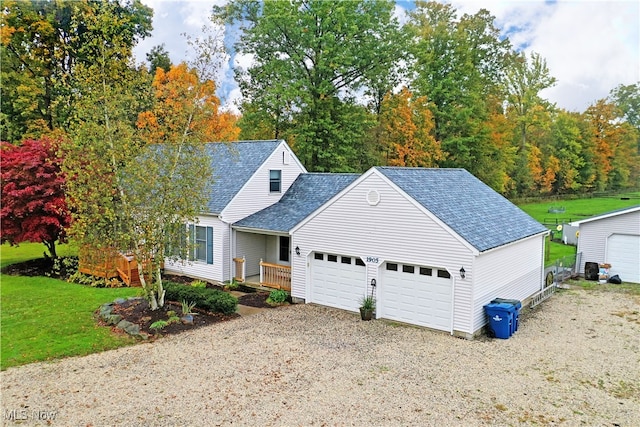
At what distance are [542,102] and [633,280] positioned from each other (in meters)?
31.2

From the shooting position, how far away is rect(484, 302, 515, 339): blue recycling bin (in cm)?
1255

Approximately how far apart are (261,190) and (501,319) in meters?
11.0

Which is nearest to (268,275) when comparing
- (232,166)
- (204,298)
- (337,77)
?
(204,298)

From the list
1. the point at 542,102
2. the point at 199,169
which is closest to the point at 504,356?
the point at 199,169

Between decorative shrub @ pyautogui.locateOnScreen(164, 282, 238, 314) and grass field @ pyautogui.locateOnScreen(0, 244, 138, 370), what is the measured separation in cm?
249

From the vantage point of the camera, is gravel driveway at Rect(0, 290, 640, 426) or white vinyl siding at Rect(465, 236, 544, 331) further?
white vinyl siding at Rect(465, 236, 544, 331)

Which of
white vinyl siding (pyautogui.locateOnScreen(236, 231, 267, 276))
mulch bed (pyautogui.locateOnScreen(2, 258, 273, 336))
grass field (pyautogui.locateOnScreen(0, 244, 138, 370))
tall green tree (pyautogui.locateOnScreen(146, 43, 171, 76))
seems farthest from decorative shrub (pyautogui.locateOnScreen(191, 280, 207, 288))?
tall green tree (pyautogui.locateOnScreen(146, 43, 171, 76))

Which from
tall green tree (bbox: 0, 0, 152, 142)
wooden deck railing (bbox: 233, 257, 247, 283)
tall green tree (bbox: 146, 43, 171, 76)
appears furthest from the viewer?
tall green tree (bbox: 146, 43, 171, 76)

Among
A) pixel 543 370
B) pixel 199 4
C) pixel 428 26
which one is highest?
pixel 428 26

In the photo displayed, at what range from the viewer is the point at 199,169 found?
13906 mm

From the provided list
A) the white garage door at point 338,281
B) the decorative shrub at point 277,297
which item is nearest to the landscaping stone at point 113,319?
the decorative shrub at point 277,297

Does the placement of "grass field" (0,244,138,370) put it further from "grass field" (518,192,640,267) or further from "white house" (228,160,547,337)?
"grass field" (518,192,640,267)

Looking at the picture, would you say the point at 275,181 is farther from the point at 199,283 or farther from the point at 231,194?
the point at 199,283

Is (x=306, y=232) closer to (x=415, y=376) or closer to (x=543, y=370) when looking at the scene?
(x=415, y=376)
